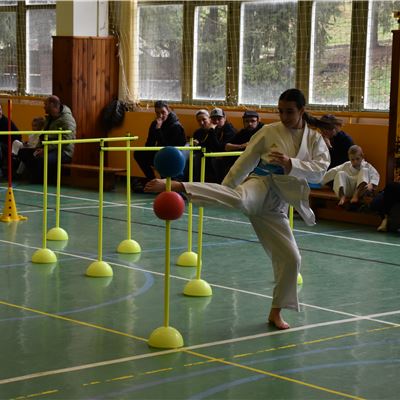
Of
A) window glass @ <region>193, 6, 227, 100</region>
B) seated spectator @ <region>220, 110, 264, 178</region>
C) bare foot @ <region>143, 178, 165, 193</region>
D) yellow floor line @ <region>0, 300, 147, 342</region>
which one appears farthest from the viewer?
window glass @ <region>193, 6, 227, 100</region>

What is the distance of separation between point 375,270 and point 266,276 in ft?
3.62

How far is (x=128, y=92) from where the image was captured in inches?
653

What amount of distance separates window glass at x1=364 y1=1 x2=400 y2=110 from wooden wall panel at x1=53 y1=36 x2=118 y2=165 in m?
5.05

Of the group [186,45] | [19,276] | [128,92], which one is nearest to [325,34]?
[186,45]

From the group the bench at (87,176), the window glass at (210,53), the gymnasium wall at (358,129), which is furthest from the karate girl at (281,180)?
the window glass at (210,53)

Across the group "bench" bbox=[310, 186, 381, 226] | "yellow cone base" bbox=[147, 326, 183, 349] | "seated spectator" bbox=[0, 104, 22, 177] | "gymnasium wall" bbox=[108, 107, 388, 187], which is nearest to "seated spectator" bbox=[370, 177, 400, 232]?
"bench" bbox=[310, 186, 381, 226]

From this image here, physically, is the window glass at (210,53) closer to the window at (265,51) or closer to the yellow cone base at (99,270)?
the window at (265,51)

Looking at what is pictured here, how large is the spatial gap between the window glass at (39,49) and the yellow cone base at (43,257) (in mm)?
9848

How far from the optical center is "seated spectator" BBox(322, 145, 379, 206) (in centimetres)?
1175

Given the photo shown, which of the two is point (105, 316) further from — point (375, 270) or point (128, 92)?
point (128, 92)

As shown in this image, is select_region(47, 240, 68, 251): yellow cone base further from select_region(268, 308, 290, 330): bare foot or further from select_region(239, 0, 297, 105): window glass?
select_region(239, 0, 297, 105): window glass

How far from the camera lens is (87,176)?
1605 cm

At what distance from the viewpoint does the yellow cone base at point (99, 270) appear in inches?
318

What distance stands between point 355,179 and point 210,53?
15.3ft
